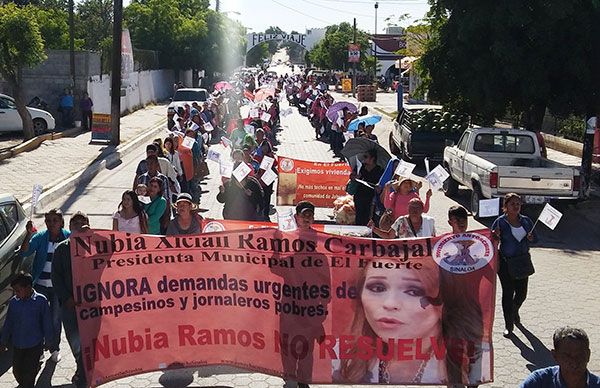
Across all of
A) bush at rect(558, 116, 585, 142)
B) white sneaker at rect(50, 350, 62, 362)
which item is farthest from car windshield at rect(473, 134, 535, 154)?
white sneaker at rect(50, 350, 62, 362)

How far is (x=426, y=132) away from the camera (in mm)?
22422

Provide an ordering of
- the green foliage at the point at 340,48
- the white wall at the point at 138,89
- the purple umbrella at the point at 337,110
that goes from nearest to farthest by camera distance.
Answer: the purple umbrella at the point at 337,110 < the white wall at the point at 138,89 < the green foliage at the point at 340,48

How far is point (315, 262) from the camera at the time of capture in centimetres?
612

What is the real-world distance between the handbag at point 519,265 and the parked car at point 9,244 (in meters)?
4.92

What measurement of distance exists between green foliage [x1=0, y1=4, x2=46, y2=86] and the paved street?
2.66 metres

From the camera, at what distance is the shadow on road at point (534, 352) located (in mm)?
7531

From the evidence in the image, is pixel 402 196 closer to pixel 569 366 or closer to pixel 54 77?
pixel 569 366

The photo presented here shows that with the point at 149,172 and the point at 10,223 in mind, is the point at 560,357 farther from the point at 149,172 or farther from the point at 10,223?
the point at 149,172

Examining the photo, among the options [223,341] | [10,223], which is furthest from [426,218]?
[10,223]

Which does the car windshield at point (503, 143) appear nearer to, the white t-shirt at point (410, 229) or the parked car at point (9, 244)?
the white t-shirt at point (410, 229)

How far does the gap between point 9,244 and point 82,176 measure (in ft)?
37.1

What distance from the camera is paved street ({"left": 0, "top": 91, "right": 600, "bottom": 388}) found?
7.04 m

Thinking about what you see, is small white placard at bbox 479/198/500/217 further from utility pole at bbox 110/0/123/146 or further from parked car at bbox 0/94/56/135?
parked car at bbox 0/94/56/135

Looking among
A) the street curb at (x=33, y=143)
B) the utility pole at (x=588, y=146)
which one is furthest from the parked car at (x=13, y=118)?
the utility pole at (x=588, y=146)
